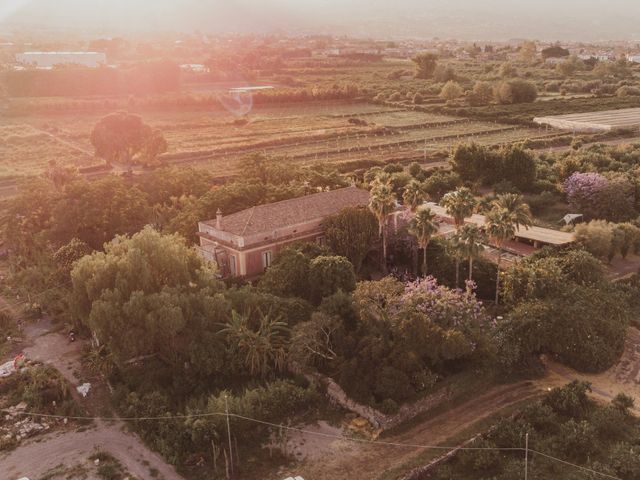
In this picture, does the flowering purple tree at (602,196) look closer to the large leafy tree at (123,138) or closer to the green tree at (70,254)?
the green tree at (70,254)

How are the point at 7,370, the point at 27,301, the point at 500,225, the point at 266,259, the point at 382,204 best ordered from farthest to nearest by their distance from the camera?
the point at 266,259 < the point at 27,301 < the point at 382,204 < the point at 500,225 < the point at 7,370

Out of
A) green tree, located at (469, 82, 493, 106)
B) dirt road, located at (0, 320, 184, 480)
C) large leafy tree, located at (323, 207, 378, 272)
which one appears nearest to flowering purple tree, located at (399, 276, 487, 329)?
large leafy tree, located at (323, 207, 378, 272)

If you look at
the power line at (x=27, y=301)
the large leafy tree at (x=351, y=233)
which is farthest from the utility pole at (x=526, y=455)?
the power line at (x=27, y=301)

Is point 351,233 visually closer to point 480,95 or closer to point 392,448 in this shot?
point 392,448

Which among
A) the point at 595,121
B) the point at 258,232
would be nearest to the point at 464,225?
the point at 258,232

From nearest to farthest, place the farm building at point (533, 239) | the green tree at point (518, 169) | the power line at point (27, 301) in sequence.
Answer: the power line at point (27, 301) → the farm building at point (533, 239) → the green tree at point (518, 169)

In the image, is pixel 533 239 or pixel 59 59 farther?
pixel 59 59
